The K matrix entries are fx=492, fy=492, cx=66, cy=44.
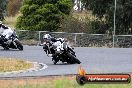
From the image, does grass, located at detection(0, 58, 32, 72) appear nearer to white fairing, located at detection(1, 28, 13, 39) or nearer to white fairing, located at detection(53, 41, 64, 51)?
white fairing, located at detection(53, 41, 64, 51)

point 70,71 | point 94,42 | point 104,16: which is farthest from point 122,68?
point 104,16

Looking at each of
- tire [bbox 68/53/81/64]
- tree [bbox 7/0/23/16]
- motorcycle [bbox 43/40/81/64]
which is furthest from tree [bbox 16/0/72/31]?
tree [bbox 7/0/23/16]

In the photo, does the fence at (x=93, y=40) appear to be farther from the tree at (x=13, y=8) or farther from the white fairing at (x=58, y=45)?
the tree at (x=13, y=8)

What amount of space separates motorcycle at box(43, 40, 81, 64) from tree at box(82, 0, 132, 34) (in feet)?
60.5

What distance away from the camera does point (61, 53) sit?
18688 mm

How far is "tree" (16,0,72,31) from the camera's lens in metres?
40.0

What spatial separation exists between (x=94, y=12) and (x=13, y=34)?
51.1 feet

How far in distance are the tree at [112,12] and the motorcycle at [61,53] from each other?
60.5 feet

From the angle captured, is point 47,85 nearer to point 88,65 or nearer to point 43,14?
point 88,65

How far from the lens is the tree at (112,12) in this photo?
3706 centimetres

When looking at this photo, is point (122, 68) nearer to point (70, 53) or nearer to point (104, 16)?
point (70, 53)

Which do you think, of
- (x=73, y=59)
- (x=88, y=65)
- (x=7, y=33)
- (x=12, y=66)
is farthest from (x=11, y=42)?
(x=12, y=66)

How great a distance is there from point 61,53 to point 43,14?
71.6ft

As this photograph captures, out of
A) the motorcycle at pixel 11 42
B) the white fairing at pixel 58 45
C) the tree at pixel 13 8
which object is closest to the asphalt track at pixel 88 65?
the motorcycle at pixel 11 42
